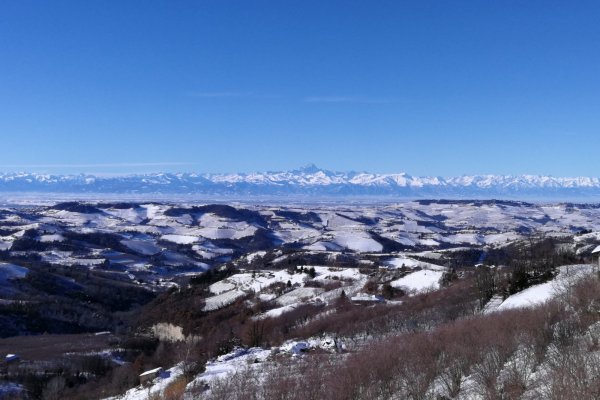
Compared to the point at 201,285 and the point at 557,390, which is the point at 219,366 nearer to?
the point at 557,390

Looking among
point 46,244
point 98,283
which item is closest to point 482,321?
point 98,283

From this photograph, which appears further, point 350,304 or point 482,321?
point 350,304

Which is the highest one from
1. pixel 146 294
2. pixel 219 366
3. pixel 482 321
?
pixel 482 321

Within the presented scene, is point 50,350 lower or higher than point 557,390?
lower

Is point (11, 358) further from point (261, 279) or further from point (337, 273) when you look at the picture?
point (337, 273)

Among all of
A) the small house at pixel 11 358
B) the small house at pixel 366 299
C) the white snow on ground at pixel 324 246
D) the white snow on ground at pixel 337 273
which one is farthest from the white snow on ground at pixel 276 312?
the white snow on ground at pixel 324 246

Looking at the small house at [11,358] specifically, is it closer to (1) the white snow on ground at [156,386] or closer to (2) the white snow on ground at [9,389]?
(2) the white snow on ground at [9,389]
